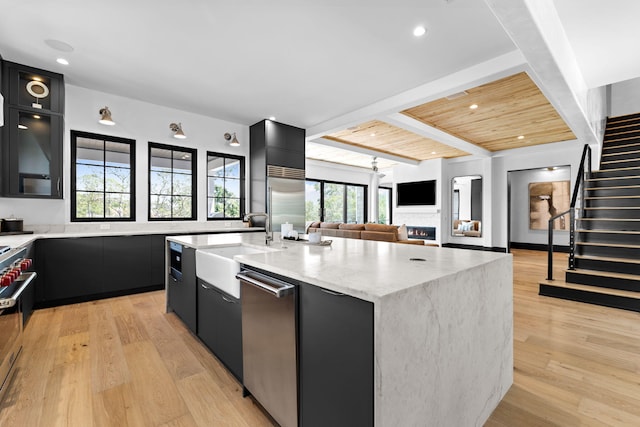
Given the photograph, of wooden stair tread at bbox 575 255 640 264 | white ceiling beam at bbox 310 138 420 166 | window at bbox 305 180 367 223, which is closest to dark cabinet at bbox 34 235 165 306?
white ceiling beam at bbox 310 138 420 166

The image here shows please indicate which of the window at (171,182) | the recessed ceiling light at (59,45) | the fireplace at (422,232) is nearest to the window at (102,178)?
the window at (171,182)

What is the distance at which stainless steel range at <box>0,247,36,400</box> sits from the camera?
167cm

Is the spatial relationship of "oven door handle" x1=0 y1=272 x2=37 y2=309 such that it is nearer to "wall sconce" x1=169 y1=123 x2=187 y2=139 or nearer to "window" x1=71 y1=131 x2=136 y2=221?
"window" x1=71 y1=131 x2=136 y2=221

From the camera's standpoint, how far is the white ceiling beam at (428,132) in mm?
4691

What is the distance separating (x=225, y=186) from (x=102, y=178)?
181 centimetres

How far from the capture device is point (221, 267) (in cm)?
191

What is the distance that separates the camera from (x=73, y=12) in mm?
2410

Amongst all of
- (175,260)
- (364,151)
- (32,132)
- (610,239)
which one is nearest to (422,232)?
(364,151)

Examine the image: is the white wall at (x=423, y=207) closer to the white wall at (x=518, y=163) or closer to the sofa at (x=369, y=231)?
the white wall at (x=518, y=163)

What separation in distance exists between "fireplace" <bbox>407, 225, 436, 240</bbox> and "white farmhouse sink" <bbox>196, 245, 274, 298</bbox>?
24.0ft

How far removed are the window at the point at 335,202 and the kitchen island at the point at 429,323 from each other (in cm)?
720

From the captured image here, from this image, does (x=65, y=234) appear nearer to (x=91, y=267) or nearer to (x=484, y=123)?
(x=91, y=267)

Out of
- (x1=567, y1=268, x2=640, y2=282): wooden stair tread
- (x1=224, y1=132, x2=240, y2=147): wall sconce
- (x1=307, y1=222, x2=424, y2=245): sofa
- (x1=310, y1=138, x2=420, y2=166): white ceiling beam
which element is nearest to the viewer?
(x1=567, y1=268, x2=640, y2=282): wooden stair tread

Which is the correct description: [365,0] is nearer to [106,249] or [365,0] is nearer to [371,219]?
[106,249]
